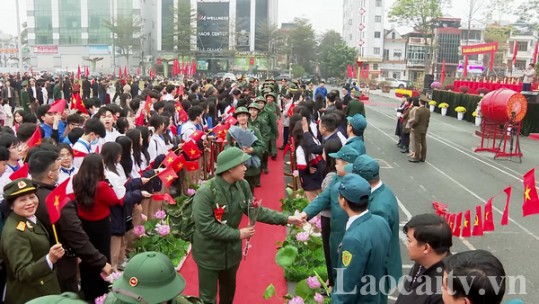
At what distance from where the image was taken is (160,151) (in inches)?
273

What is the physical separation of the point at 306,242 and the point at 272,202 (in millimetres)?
2774

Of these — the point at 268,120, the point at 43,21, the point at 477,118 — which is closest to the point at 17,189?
the point at 268,120

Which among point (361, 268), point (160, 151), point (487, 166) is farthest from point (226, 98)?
point (361, 268)

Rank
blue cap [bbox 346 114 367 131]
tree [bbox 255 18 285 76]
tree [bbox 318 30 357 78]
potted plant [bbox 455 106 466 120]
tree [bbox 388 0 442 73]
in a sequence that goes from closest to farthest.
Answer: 1. blue cap [bbox 346 114 367 131]
2. potted plant [bbox 455 106 466 120]
3. tree [bbox 388 0 442 73]
4. tree [bbox 318 30 357 78]
5. tree [bbox 255 18 285 76]

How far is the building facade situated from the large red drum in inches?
2304

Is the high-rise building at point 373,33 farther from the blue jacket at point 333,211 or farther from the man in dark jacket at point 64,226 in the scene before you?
the man in dark jacket at point 64,226

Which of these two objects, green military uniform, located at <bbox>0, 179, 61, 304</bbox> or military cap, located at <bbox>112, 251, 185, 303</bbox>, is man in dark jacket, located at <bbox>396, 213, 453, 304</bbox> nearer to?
military cap, located at <bbox>112, 251, 185, 303</bbox>

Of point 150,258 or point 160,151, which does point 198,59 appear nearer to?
point 160,151

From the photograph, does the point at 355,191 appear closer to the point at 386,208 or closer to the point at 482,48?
the point at 386,208

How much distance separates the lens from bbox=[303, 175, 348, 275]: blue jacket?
4344 mm

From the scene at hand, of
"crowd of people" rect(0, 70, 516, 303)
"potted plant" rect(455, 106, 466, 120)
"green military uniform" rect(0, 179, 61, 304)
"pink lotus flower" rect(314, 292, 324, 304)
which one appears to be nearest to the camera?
"crowd of people" rect(0, 70, 516, 303)

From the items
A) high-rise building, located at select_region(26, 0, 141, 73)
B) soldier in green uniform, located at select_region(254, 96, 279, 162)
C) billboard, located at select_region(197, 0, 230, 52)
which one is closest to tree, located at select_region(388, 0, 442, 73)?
billboard, located at select_region(197, 0, 230, 52)

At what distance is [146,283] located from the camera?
2281 millimetres

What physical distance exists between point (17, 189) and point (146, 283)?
1.64 metres
